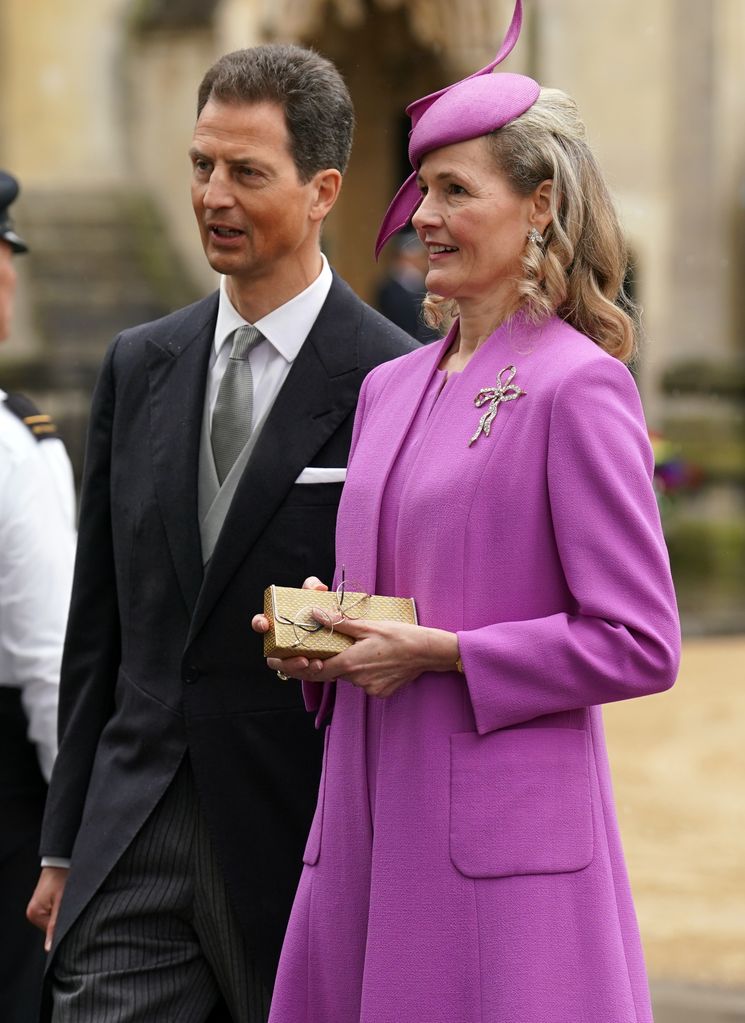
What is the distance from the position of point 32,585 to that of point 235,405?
0.86 meters

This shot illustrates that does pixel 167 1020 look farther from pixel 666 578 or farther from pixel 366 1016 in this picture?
pixel 666 578

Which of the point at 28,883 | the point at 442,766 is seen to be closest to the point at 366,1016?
the point at 442,766

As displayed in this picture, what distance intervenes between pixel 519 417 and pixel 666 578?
1.01 feet

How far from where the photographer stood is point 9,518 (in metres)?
4.27

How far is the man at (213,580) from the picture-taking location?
3482 mm

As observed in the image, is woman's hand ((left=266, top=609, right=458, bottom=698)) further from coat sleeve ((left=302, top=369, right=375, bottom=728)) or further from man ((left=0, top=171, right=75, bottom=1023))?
man ((left=0, top=171, right=75, bottom=1023))

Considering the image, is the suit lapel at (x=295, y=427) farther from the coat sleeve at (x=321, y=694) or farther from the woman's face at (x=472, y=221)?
the woman's face at (x=472, y=221)

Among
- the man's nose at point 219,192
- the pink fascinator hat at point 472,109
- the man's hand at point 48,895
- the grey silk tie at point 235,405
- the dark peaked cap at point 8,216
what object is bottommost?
the man's hand at point 48,895

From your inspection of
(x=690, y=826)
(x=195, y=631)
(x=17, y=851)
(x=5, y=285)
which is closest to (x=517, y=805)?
(x=195, y=631)

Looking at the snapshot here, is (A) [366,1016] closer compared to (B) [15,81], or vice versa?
(A) [366,1016]

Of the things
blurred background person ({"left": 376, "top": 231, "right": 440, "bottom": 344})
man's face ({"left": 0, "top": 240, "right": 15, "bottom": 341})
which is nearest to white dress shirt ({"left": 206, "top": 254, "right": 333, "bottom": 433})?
man's face ({"left": 0, "top": 240, "right": 15, "bottom": 341})

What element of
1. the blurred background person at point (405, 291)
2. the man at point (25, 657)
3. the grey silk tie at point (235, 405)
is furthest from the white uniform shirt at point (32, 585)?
the blurred background person at point (405, 291)

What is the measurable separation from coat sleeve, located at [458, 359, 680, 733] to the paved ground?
11.1 ft

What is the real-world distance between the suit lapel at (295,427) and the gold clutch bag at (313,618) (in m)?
0.54
